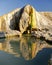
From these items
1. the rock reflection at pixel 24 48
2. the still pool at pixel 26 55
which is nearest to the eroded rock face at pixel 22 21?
the rock reflection at pixel 24 48

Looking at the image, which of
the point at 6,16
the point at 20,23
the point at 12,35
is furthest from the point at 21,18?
the point at 12,35

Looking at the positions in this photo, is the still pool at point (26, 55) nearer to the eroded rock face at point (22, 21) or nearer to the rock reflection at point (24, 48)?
the rock reflection at point (24, 48)

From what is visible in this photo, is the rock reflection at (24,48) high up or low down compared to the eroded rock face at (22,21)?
down

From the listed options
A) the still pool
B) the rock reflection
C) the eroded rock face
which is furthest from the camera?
the eroded rock face

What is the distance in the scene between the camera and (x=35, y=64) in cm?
488

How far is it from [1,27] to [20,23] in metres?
1.91

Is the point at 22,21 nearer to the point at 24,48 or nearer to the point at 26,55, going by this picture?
the point at 24,48

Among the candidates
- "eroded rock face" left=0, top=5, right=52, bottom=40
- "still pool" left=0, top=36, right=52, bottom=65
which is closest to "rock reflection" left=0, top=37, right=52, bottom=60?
"still pool" left=0, top=36, right=52, bottom=65

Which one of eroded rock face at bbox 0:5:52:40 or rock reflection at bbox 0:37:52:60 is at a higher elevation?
eroded rock face at bbox 0:5:52:40

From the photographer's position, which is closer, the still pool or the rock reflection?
the still pool

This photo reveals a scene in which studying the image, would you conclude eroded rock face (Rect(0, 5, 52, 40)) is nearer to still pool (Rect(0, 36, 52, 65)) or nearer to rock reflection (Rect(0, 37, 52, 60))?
rock reflection (Rect(0, 37, 52, 60))

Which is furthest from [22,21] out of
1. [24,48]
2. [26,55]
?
[26,55]

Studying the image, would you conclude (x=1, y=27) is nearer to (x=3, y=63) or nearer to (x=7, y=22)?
(x=7, y=22)

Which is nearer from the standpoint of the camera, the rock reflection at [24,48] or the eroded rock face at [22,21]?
the rock reflection at [24,48]
